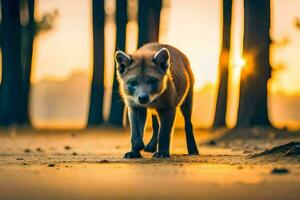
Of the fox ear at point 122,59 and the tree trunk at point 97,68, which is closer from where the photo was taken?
the fox ear at point 122,59

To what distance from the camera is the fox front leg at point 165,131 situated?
41.0 feet

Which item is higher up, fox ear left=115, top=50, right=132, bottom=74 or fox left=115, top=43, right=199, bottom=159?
fox ear left=115, top=50, right=132, bottom=74

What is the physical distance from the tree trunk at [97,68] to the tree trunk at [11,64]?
133 inches

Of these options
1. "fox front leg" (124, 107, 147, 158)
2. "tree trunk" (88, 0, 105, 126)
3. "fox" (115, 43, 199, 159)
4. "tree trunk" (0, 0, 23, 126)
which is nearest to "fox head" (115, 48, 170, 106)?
"fox" (115, 43, 199, 159)

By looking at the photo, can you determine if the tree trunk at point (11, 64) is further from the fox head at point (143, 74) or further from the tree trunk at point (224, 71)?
the fox head at point (143, 74)

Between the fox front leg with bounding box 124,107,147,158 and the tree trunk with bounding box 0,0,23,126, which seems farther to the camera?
the tree trunk with bounding box 0,0,23,126

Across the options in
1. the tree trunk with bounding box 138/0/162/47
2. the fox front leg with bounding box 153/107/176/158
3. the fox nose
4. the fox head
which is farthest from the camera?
the tree trunk with bounding box 138/0/162/47

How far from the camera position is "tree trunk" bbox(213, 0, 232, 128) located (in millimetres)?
31031

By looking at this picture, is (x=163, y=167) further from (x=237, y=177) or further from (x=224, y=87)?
(x=224, y=87)

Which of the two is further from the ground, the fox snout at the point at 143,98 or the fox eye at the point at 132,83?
the fox eye at the point at 132,83

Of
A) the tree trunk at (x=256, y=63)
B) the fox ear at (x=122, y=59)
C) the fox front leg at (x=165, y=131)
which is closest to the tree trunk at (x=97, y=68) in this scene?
the tree trunk at (x=256, y=63)

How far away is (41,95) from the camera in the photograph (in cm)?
11519

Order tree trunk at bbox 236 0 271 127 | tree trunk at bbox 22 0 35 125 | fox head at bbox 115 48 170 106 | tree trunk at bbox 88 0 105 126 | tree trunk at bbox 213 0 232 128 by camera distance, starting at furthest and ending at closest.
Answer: tree trunk at bbox 22 0 35 125 < tree trunk at bbox 88 0 105 126 < tree trunk at bbox 213 0 232 128 < tree trunk at bbox 236 0 271 127 < fox head at bbox 115 48 170 106

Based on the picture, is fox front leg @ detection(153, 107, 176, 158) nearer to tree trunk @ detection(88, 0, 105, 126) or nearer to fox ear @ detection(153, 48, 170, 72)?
fox ear @ detection(153, 48, 170, 72)
